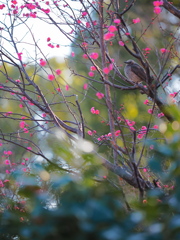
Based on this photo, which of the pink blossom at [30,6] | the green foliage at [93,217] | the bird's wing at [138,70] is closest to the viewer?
the green foliage at [93,217]

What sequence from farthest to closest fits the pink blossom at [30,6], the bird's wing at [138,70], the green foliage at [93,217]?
the bird's wing at [138,70] < the pink blossom at [30,6] < the green foliage at [93,217]

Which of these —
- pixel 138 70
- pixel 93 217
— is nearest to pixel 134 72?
pixel 138 70

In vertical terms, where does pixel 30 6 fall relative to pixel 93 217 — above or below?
above

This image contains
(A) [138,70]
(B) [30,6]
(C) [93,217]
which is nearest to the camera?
(C) [93,217]

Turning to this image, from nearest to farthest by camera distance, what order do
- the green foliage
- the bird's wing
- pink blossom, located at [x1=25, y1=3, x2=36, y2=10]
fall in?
1. the green foliage
2. pink blossom, located at [x1=25, y1=3, x2=36, y2=10]
3. the bird's wing

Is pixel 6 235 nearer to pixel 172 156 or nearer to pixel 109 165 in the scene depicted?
pixel 172 156

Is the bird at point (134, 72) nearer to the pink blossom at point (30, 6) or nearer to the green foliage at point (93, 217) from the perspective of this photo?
the pink blossom at point (30, 6)

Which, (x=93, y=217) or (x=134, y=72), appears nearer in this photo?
(x=93, y=217)

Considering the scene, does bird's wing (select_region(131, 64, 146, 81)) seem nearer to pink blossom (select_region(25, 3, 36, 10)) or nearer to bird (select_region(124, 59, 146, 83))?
bird (select_region(124, 59, 146, 83))

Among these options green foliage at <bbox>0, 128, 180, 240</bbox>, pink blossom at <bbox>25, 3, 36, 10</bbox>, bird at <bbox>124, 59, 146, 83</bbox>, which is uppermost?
bird at <bbox>124, 59, 146, 83</bbox>

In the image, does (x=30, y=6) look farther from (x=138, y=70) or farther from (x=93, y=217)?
(x=93, y=217)

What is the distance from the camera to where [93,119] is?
24.4ft

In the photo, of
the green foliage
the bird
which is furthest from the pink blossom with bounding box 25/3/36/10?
the green foliage

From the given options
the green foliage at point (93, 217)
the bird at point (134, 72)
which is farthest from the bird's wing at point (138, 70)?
the green foliage at point (93, 217)
